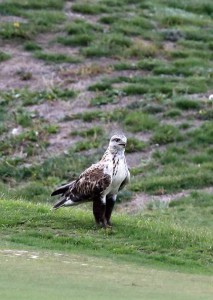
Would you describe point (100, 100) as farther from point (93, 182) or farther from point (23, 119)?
point (93, 182)

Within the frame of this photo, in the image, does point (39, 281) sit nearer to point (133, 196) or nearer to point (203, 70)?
point (133, 196)

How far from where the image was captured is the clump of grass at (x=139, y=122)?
953 inches

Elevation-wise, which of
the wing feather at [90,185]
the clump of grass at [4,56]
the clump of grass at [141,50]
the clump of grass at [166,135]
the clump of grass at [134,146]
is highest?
the wing feather at [90,185]

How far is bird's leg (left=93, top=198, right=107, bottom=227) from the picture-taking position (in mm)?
13333

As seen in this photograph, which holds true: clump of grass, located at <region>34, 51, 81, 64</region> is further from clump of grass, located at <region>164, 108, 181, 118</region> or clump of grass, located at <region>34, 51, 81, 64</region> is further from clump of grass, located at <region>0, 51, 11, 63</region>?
clump of grass, located at <region>164, 108, 181, 118</region>

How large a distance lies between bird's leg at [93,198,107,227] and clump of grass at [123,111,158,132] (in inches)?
421

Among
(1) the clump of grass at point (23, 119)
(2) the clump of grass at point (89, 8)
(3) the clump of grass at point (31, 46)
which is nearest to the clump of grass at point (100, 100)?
(1) the clump of grass at point (23, 119)

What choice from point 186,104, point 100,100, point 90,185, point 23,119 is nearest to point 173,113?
point 186,104

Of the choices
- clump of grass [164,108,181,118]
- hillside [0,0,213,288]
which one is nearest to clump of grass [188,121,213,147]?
hillside [0,0,213,288]

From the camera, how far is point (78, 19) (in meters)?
31.7

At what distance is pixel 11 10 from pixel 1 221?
1866cm

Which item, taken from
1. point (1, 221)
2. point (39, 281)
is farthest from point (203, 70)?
point (39, 281)

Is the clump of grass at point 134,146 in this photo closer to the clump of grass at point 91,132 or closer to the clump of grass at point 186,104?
the clump of grass at point 91,132

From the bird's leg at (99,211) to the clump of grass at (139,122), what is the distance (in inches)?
421
